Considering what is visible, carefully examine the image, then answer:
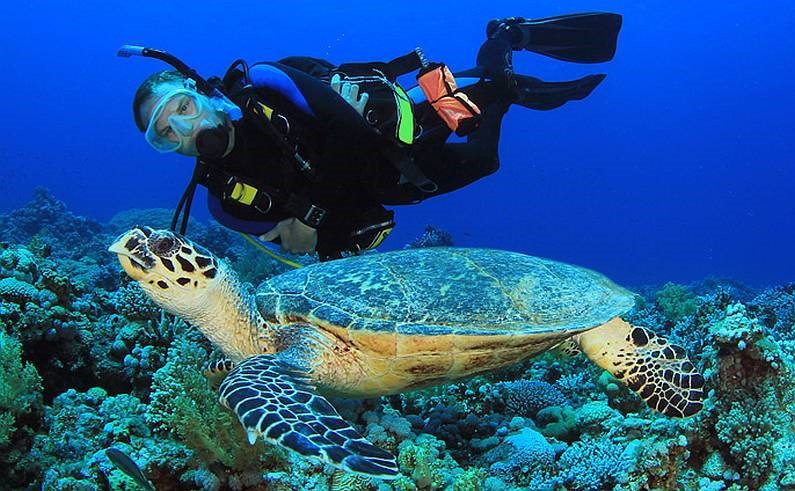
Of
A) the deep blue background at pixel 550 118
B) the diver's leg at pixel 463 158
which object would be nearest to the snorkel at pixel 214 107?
the diver's leg at pixel 463 158

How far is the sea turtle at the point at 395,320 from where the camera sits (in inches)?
110

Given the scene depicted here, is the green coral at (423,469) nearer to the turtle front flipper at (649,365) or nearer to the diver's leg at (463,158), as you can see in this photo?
the turtle front flipper at (649,365)

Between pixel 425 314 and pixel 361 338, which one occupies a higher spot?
pixel 425 314

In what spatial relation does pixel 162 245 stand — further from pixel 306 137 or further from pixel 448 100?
pixel 448 100

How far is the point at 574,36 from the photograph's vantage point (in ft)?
23.2

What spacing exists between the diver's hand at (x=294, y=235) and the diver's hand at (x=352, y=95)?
1105 millimetres

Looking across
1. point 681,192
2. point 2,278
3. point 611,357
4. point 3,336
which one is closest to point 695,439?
point 611,357

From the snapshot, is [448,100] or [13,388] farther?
[448,100]

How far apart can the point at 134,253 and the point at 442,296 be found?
1754 millimetres

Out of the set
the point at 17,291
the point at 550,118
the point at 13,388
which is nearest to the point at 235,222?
the point at 17,291

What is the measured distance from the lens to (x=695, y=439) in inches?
99.1

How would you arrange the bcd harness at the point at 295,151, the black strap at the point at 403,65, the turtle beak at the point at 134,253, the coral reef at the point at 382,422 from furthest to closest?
1. the black strap at the point at 403,65
2. the bcd harness at the point at 295,151
3. the turtle beak at the point at 134,253
4. the coral reef at the point at 382,422

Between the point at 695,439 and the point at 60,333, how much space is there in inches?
169

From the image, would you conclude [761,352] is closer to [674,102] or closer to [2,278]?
[2,278]
